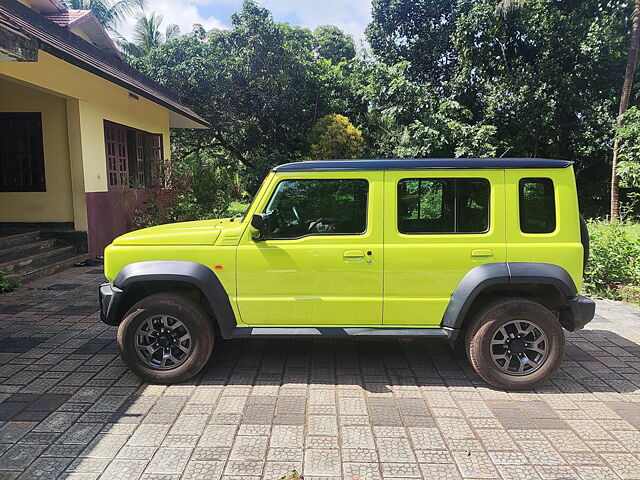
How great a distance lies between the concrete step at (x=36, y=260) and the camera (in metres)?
7.98

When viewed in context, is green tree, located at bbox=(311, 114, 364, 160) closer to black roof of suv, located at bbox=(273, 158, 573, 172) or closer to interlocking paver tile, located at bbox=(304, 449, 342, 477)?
black roof of suv, located at bbox=(273, 158, 573, 172)

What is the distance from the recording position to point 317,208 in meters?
4.03

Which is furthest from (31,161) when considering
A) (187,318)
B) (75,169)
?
(187,318)

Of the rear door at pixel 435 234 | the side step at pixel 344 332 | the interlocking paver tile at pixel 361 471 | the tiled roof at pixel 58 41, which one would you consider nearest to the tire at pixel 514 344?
the side step at pixel 344 332

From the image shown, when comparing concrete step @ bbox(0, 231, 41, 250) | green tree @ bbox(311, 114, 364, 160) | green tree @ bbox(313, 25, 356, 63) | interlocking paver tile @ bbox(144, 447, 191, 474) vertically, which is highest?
green tree @ bbox(313, 25, 356, 63)

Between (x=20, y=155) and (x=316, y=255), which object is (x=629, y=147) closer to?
(x=316, y=255)

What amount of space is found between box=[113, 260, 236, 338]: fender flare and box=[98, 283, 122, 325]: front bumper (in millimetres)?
77

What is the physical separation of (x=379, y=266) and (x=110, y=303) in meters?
2.30

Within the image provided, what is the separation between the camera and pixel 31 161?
9742mm

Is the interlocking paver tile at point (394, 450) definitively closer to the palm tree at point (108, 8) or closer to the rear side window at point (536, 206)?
the rear side window at point (536, 206)

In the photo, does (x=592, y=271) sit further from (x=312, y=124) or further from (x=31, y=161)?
(x=312, y=124)

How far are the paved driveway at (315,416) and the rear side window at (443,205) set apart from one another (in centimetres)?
137

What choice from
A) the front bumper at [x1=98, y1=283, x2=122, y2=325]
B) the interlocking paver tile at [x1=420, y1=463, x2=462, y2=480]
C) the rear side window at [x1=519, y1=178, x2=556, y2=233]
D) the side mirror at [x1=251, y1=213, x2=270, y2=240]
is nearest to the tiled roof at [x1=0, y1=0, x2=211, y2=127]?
the front bumper at [x1=98, y1=283, x2=122, y2=325]

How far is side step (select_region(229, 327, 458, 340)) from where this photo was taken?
3.94 m
